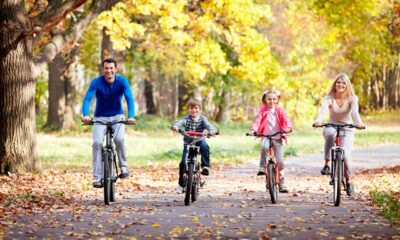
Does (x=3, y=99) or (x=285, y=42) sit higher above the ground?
(x=285, y=42)

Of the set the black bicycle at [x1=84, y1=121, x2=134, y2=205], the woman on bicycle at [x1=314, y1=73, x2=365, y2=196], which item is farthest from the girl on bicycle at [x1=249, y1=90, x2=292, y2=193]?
the black bicycle at [x1=84, y1=121, x2=134, y2=205]

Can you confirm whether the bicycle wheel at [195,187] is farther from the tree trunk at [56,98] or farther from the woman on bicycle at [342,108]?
the tree trunk at [56,98]

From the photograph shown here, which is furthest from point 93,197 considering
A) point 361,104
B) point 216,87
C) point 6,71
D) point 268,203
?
point 361,104

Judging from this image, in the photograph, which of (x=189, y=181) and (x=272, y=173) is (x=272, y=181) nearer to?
(x=272, y=173)

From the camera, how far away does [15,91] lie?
56.4ft

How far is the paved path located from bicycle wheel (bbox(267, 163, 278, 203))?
0.16 metres

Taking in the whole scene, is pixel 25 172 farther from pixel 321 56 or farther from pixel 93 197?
pixel 321 56

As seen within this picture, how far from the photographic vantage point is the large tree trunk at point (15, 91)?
16938 mm

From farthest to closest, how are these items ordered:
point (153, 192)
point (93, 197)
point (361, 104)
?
point (361, 104) → point (153, 192) → point (93, 197)

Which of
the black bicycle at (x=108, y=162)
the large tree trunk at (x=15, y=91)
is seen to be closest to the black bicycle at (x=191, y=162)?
the black bicycle at (x=108, y=162)

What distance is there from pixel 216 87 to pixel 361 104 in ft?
75.6

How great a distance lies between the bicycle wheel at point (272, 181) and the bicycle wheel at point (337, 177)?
93cm

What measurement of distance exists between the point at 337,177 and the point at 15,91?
24.3ft

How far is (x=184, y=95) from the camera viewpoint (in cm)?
4966
